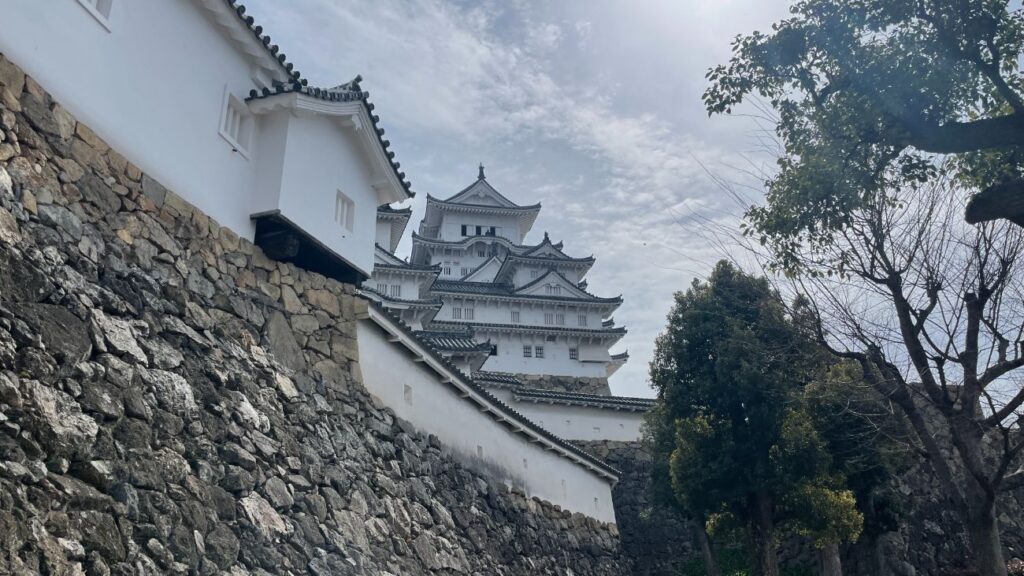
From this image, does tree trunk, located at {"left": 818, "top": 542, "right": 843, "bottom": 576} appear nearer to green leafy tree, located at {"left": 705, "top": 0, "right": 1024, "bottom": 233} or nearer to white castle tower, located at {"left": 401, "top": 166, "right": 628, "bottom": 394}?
green leafy tree, located at {"left": 705, "top": 0, "right": 1024, "bottom": 233}

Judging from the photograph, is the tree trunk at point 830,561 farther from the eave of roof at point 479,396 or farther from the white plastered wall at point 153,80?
the white plastered wall at point 153,80

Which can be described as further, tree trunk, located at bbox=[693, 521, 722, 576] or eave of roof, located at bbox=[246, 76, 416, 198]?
tree trunk, located at bbox=[693, 521, 722, 576]

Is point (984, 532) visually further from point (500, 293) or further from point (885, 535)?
point (500, 293)

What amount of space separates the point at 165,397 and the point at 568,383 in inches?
1117

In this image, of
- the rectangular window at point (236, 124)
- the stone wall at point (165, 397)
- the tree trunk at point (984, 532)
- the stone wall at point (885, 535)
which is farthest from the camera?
the stone wall at point (885, 535)

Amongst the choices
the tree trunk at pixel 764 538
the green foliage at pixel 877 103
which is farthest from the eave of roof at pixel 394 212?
the green foliage at pixel 877 103

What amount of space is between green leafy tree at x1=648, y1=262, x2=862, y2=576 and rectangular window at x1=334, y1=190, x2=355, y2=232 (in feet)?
26.8

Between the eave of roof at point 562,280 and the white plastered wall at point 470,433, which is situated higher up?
the eave of roof at point 562,280

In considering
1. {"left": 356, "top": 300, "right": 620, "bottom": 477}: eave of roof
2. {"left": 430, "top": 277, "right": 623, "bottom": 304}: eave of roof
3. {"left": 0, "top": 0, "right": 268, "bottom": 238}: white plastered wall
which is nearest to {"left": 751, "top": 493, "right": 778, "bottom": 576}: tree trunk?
{"left": 356, "top": 300, "right": 620, "bottom": 477}: eave of roof

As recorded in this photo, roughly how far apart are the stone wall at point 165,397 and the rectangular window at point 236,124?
1259 mm

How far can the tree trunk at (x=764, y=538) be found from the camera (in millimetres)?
16656

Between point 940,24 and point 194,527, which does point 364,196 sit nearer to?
point 194,527

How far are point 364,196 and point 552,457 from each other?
8744 millimetres

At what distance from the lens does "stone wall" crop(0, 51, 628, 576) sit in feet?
18.6
